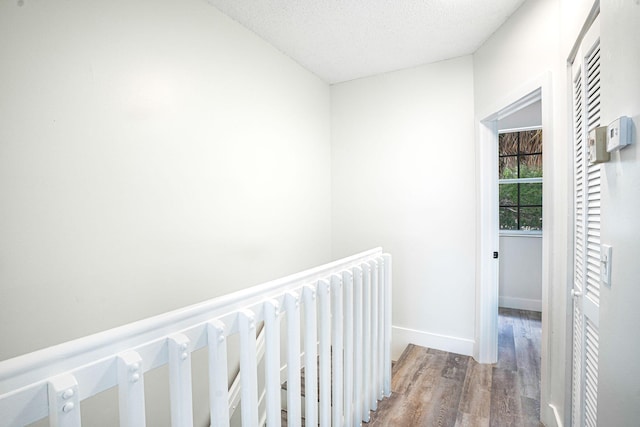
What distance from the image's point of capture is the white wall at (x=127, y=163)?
125 centimetres

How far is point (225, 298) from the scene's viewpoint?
1.06m

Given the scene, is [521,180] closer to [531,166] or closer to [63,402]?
[531,166]

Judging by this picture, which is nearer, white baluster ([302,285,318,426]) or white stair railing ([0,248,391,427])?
white stair railing ([0,248,391,427])

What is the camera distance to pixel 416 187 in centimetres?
299

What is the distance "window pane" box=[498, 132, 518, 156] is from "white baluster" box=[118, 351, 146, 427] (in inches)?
181

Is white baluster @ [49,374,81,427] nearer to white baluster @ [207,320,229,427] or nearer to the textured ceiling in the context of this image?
white baluster @ [207,320,229,427]

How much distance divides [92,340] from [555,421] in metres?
2.22

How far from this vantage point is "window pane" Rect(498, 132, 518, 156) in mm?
4137

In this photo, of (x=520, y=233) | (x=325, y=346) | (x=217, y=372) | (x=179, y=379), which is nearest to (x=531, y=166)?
(x=520, y=233)

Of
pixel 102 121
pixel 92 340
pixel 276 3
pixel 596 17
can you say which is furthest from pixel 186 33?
pixel 596 17

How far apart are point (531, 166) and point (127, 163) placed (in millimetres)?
4388

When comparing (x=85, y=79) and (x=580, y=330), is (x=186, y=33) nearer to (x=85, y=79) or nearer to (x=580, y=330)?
(x=85, y=79)

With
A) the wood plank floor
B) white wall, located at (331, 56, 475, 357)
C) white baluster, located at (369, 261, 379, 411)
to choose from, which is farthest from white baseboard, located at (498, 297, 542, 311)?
white baluster, located at (369, 261, 379, 411)

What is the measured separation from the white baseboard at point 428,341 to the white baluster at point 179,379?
2.55 metres
